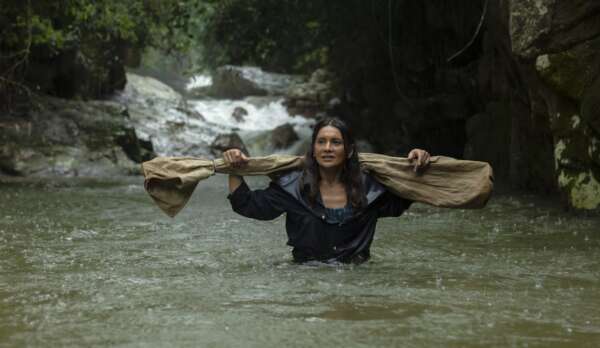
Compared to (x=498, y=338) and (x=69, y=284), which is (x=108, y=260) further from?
(x=498, y=338)

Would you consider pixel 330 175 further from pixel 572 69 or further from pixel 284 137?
pixel 284 137

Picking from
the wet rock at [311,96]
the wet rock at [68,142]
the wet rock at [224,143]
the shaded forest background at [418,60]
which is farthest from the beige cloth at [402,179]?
the wet rock at [311,96]

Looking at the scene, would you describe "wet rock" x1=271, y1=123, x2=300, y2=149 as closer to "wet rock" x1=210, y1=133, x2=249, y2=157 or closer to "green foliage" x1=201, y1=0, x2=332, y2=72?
"wet rock" x1=210, y1=133, x2=249, y2=157

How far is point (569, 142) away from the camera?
964 cm

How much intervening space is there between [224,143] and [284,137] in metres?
2.10

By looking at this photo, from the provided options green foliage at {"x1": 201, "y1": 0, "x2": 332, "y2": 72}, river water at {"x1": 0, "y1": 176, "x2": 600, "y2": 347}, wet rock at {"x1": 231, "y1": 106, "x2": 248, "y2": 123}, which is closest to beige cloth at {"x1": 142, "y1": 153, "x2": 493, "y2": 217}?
river water at {"x1": 0, "y1": 176, "x2": 600, "y2": 347}

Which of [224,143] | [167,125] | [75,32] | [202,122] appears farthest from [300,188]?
[202,122]

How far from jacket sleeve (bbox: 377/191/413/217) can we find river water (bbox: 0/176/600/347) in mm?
426

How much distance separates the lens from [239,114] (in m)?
27.9

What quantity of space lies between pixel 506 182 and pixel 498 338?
9.62m

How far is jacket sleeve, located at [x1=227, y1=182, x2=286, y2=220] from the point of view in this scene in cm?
603

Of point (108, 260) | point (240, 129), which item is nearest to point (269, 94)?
point (240, 129)

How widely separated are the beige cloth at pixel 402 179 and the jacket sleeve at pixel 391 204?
107mm

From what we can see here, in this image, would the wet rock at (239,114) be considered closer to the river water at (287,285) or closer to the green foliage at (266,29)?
the green foliage at (266,29)
